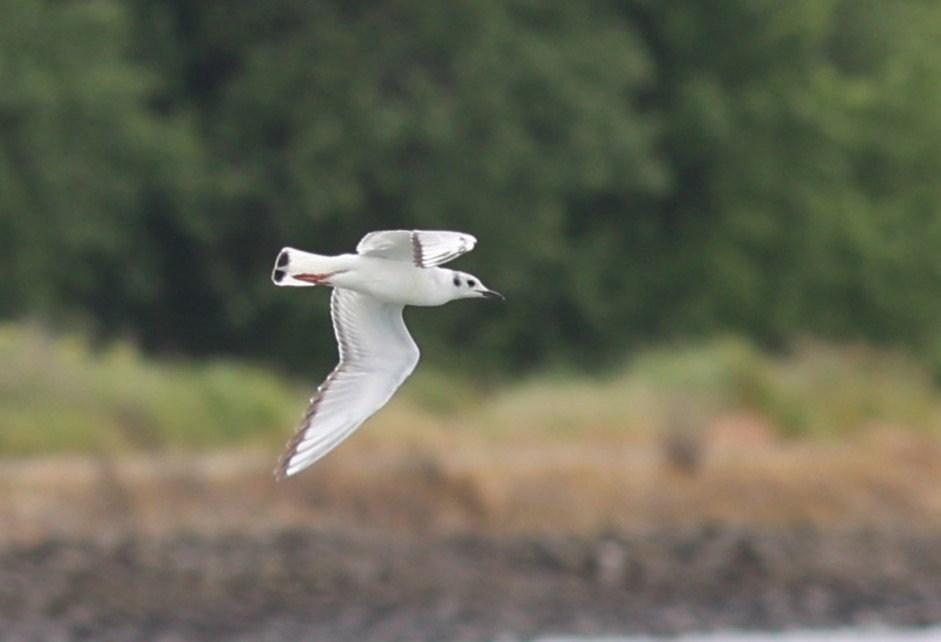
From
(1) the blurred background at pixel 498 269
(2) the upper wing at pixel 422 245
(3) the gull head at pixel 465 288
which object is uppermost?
(1) the blurred background at pixel 498 269

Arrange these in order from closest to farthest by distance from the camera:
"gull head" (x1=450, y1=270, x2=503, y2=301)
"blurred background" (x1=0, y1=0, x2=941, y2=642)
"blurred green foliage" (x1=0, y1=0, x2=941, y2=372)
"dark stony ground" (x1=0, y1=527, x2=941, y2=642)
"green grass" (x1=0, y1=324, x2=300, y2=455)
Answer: "gull head" (x1=450, y1=270, x2=503, y2=301) < "dark stony ground" (x1=0, y1=527, x2=941, y2=642) < "green grass" (x1=0, y1=324, x2=300, y2=455) < "blurred background" (x1=0, y1=0, x2=941, y2=642) < "blurred green foliage" (x1=0, y1=0, x2=941, y2=372)

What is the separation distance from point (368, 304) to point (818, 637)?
9.38 m

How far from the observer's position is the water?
48.6 ft

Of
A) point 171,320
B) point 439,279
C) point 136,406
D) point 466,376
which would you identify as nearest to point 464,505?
point 136,406

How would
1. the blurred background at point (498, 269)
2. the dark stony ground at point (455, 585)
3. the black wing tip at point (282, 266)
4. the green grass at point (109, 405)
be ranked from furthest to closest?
1. the blurred background at point (498, 269)
2. the green grass at point (109, 405)
3. the dark stony ground at point (455, 585)
4. the black wing tip at point (282, 266)

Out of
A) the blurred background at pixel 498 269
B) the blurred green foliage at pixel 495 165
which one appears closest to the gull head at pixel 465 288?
the blurred background at pixel 498 269

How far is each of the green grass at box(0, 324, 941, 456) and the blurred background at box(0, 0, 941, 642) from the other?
0.04 meters

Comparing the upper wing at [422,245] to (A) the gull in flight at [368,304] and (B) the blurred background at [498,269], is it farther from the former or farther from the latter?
(B) the blurred background at [498,269]

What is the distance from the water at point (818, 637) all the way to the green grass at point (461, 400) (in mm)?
1879

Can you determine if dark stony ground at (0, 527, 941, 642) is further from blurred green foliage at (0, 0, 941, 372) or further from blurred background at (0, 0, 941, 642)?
blurred green foliage at (0, 0, 941, 372)

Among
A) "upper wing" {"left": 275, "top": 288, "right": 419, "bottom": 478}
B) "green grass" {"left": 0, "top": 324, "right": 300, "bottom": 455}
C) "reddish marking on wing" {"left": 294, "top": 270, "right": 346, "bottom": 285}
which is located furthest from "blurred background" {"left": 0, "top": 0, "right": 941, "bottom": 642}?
"reddish marking on wing" {"left": 294, "top": 270, "right": 346, "bottom": 285}

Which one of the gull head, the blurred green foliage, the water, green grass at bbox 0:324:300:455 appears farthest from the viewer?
the blurred green foliage

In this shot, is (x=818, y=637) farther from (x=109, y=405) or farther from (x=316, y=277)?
(x=316, y=277)

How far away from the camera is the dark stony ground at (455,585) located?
549 inches
